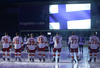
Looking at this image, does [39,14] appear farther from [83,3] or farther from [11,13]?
[83,3]

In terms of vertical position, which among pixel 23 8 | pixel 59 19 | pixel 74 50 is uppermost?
pixel 23 8

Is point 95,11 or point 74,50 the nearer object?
point 74,50

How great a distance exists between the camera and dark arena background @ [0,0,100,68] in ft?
56.4

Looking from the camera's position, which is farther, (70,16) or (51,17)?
(51,17)

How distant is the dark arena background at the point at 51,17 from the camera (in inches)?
677

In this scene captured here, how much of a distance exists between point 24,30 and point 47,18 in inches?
114

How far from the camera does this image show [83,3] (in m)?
17.2

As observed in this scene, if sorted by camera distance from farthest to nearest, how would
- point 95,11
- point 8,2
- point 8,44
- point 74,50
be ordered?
point 8,2, point 95,11, point 8,44, point 74,50

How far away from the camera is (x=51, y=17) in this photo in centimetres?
1792

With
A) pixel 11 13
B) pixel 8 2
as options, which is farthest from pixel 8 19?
pixel 8 2

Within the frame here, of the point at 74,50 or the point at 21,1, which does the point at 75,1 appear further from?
the point at 74,50

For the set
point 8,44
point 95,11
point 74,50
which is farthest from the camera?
point 95,11

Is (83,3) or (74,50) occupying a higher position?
(83,3)

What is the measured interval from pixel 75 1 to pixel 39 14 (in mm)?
4122
